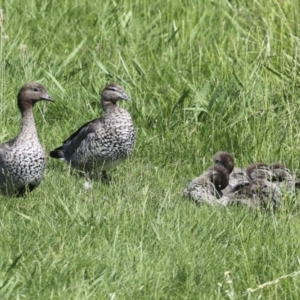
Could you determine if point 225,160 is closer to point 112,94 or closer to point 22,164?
point 112,94

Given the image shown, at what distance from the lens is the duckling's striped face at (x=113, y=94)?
895 cm

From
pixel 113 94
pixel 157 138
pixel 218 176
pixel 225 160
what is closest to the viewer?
pixel 218 176

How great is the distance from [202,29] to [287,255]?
4.88m

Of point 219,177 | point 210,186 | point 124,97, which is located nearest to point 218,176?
point 219,177

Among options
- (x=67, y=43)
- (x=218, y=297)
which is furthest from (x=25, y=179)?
(x=67, y=43)

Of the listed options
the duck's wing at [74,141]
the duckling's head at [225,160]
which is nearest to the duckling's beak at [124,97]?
the duck's wing at [74,141]

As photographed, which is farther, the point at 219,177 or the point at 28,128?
the point at 219,177

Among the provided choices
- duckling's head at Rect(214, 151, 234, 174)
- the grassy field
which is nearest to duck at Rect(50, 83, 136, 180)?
the grassy field

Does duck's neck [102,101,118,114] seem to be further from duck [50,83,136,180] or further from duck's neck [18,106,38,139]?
duck's neck [18,106,38,139]

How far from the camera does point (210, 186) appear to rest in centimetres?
795

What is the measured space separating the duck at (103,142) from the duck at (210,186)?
84 centimetres

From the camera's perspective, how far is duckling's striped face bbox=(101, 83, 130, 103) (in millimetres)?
8953

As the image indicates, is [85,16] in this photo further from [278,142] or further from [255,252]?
[255,252]

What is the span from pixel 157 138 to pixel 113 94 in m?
0.54
